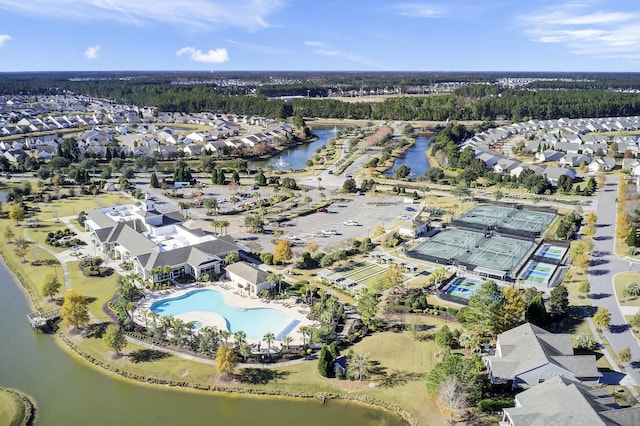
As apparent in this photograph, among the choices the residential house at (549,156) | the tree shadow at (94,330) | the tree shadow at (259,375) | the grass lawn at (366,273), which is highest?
the residential house at (549,156)

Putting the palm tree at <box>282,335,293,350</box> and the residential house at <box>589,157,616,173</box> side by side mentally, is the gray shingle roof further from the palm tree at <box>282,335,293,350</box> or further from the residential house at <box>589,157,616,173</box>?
the residential house at <box>589,157,616,173</box>

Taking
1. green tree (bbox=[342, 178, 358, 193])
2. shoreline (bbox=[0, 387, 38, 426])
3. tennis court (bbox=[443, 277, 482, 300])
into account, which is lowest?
shoreline (bbox=[0, 387, 38, 426])

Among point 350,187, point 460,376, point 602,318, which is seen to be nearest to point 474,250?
point 602,318

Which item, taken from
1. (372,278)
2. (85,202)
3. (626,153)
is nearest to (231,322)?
(372,278)

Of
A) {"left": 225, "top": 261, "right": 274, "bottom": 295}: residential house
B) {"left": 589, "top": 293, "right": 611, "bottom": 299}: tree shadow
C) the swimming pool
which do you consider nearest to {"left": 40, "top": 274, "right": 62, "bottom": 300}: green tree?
the swimming pool

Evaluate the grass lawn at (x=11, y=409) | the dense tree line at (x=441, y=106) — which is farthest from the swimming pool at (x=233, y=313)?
the dense tree line at (x=441, y=106)

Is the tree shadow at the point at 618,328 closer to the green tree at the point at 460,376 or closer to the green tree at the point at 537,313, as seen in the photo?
A: the green tree at the point at 537,313
